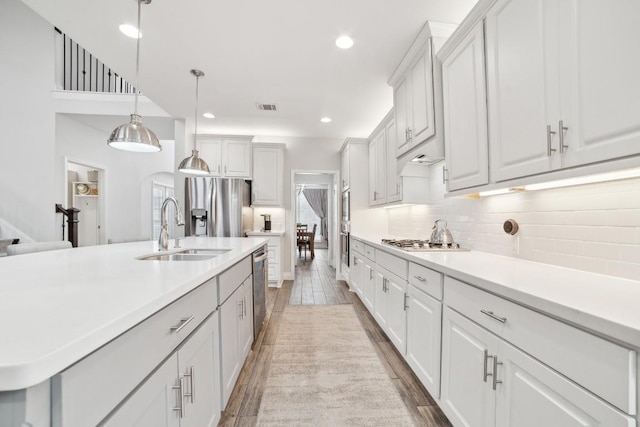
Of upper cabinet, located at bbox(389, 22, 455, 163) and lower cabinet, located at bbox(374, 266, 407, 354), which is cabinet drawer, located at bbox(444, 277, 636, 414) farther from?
upper cabinet, located at bbox(389, 22, 455, 163)

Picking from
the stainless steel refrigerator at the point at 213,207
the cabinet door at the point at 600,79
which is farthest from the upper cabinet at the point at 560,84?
the stainless steel refrigerator at the point at 213,207

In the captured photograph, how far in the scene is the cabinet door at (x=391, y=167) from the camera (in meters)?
2.97

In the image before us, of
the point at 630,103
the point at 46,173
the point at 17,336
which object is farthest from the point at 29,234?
the point at 630,103

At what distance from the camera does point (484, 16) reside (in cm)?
151

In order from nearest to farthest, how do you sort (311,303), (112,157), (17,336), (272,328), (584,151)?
(17,336) → (584,151) → (272,328) → (311,303) → (112,157)

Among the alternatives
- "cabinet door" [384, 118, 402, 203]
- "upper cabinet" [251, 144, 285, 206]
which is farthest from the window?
"cabinet door" [384, 118, 402, 203]

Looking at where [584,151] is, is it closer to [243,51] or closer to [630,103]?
[630,103]

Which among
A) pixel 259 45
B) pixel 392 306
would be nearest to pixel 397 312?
pixel 392 306

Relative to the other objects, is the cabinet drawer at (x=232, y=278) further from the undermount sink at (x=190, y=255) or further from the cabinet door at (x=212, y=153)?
the cabinet door at (x=212, y=153)

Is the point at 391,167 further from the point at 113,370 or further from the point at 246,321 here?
the point at 113,370

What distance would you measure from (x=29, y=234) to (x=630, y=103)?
6.71 metres

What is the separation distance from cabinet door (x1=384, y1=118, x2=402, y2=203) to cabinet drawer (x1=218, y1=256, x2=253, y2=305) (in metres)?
1.77

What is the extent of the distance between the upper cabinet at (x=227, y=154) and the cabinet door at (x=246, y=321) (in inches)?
109

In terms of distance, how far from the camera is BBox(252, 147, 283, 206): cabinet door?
462cm
